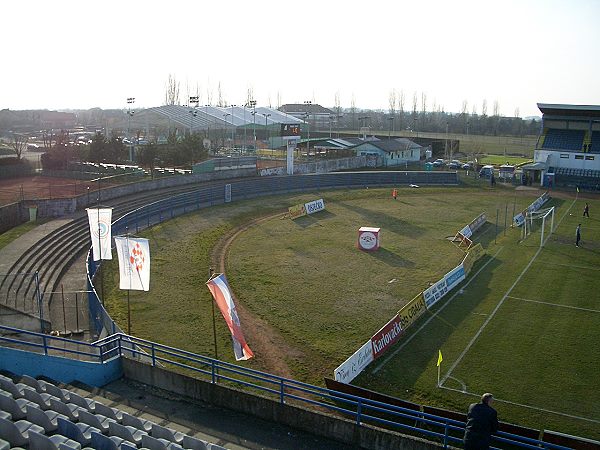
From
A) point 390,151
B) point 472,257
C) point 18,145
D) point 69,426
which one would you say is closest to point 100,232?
point 69,426

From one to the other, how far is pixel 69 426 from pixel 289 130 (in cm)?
5014

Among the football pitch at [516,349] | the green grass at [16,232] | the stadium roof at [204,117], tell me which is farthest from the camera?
the stadium roof at [204,117]

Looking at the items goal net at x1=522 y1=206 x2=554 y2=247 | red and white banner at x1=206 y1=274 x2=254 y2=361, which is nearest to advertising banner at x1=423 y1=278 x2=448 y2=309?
red and white banner at x1=206 y1=274 x2=254 y2=361

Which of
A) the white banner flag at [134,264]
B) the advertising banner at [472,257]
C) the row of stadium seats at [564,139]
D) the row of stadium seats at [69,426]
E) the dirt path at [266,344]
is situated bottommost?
the dirt path at [266,344]

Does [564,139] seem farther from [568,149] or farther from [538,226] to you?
[538,226]

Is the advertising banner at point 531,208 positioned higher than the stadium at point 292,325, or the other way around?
the advertising banner at point 531,208

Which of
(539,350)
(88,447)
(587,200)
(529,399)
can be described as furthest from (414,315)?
(587,200)

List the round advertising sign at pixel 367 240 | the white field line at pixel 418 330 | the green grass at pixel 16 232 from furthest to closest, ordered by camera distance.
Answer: the round advertising sign at pixel 367 240 → the green grass at pixel 16 232 → the white field line at pixel 418 330

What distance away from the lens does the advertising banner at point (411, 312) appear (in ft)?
68.8

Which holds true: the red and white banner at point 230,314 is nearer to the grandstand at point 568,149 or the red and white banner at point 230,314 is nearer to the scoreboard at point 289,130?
the scoreboard at point 289,130

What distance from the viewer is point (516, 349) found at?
19625 millimetres

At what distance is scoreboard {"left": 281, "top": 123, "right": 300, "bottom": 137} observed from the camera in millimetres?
57906

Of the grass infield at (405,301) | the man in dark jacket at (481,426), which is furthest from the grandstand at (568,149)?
the man in dark jacket at (481,426)

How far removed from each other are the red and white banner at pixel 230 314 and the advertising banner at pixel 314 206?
26.9 meters
